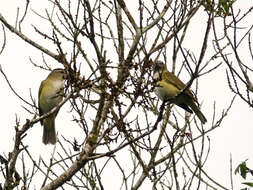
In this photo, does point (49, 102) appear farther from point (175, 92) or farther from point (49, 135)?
point (175, 92)

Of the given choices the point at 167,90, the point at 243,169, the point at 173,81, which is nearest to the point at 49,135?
the point at 167,90

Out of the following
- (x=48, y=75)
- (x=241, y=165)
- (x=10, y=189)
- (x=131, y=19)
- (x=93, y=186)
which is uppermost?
(x=48, y=75)

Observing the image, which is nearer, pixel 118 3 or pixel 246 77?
pixel 246 77

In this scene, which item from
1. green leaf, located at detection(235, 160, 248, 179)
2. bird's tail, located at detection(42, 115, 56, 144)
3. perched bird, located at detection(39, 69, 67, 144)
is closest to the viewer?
green leaf, located at detection(235, 160, 248, 179)

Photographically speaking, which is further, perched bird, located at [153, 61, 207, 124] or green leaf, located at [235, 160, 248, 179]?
Result: perched bird, located at [153, 61, 207, 124]

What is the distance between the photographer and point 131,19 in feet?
17.3

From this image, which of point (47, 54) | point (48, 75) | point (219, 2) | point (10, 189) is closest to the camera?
point (10, 189)

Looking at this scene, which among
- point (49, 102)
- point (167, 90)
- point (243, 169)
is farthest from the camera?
point (49, 102)

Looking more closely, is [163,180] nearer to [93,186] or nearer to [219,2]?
[93,186]

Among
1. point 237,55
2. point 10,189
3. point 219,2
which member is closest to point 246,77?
point 237,55

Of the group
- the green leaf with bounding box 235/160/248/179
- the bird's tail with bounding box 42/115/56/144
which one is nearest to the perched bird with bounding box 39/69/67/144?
the bird's tail with bounding box 42/115/56/144

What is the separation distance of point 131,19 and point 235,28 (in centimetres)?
120

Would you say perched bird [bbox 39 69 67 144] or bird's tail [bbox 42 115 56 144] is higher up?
perched bird [bbox 39 69 67 144]

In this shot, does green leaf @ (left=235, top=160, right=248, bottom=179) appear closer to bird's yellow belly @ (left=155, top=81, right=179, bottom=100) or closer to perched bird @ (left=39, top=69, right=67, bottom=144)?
bird's yellow belly @ (left=155, top=81, right=179, bottom=100)
